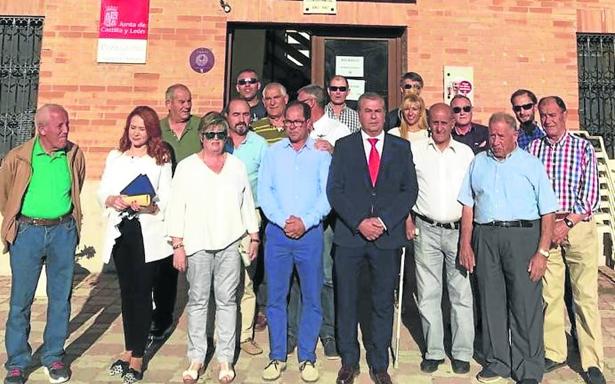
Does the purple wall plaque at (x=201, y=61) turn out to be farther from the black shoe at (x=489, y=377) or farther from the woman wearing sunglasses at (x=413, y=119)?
the black shoe at (x=489, y=377)

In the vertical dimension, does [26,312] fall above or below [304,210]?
below

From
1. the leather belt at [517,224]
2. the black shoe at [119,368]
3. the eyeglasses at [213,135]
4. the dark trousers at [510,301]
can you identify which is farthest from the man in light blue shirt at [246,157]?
the leather belt at [517,224]

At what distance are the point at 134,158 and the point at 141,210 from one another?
0.41 metres

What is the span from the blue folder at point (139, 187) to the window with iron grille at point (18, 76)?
4355 mm

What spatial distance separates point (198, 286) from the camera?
380 centimetres

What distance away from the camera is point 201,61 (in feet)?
23.2

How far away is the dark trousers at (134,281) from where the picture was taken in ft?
12.7

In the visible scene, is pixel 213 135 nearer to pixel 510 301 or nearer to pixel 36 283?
pixel 36 283

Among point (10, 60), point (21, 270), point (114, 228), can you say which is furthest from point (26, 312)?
point (10, 60)

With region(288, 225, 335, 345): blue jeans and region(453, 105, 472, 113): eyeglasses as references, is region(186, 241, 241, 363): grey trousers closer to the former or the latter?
region(288, 225, 335, 345): blue jeans

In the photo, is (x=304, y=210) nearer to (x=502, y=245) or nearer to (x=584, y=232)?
(x=502, y=245)

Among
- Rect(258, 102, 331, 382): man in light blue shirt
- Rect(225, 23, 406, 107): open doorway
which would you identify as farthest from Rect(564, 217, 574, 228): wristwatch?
Rect(225, 23, 406, 107): open doorway

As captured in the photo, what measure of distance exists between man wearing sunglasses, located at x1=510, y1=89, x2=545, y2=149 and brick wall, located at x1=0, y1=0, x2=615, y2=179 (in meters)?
2.71

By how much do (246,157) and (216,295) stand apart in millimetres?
1179
